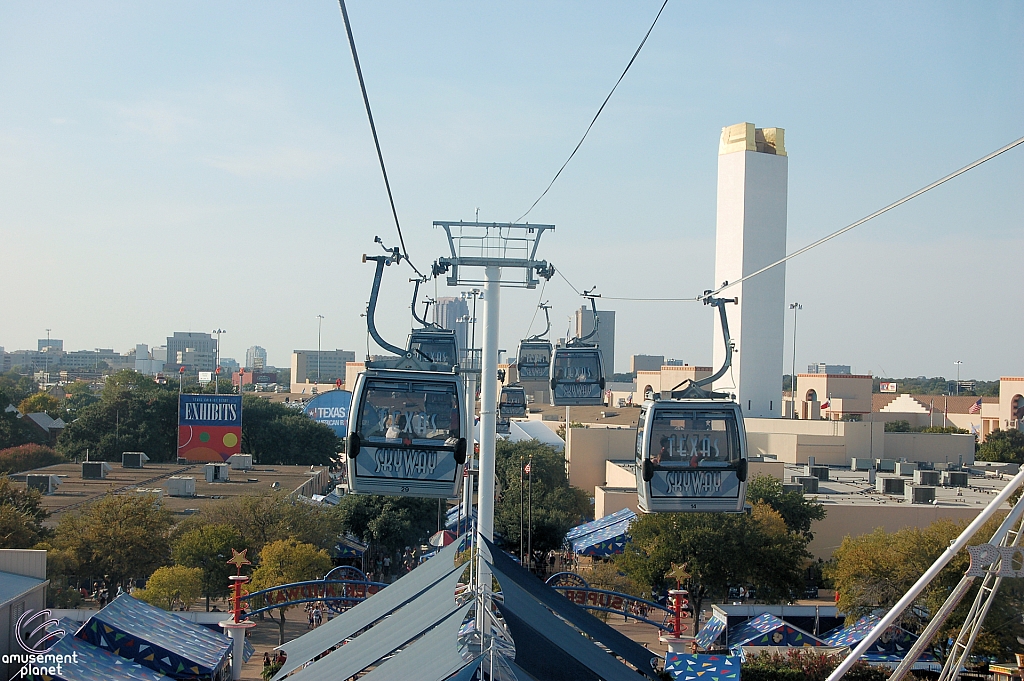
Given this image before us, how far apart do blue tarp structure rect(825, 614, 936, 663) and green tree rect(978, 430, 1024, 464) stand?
35831 mm

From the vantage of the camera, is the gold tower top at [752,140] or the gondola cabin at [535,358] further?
the gold tower top at [752,140]

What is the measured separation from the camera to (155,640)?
52.0 ft

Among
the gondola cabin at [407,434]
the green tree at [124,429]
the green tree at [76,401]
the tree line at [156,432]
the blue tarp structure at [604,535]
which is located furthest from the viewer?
the green tree at [76,401]

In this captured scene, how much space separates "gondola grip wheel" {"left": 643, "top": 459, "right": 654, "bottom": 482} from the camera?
11.2m

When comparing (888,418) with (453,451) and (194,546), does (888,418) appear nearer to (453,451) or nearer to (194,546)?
(194,546)

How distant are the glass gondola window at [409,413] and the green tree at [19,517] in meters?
15.8

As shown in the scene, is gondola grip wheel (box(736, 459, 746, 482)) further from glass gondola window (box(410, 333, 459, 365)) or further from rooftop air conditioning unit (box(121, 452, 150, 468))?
rooftop air conditioning unit (box(121, 452, 150, 468))

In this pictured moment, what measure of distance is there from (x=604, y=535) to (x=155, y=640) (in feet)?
57.3

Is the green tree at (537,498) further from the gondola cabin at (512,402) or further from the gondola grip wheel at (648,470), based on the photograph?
the gondola grip wheel at (648,470)

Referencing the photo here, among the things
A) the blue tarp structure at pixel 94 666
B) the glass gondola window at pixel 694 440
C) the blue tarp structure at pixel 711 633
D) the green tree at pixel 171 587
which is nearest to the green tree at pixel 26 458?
the green tree at pixel 171 587

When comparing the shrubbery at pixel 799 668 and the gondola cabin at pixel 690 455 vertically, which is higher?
the gondola cabin at pixel 690 455

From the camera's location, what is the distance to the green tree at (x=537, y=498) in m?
31.8

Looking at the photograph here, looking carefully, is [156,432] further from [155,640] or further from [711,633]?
[711,633]

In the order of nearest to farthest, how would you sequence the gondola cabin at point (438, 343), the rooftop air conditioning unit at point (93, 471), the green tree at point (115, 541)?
the green tree at point (115, 541)
the gondola cabin at point (438, 343)
the rooftop air conditioning unit at point (93, 471)
